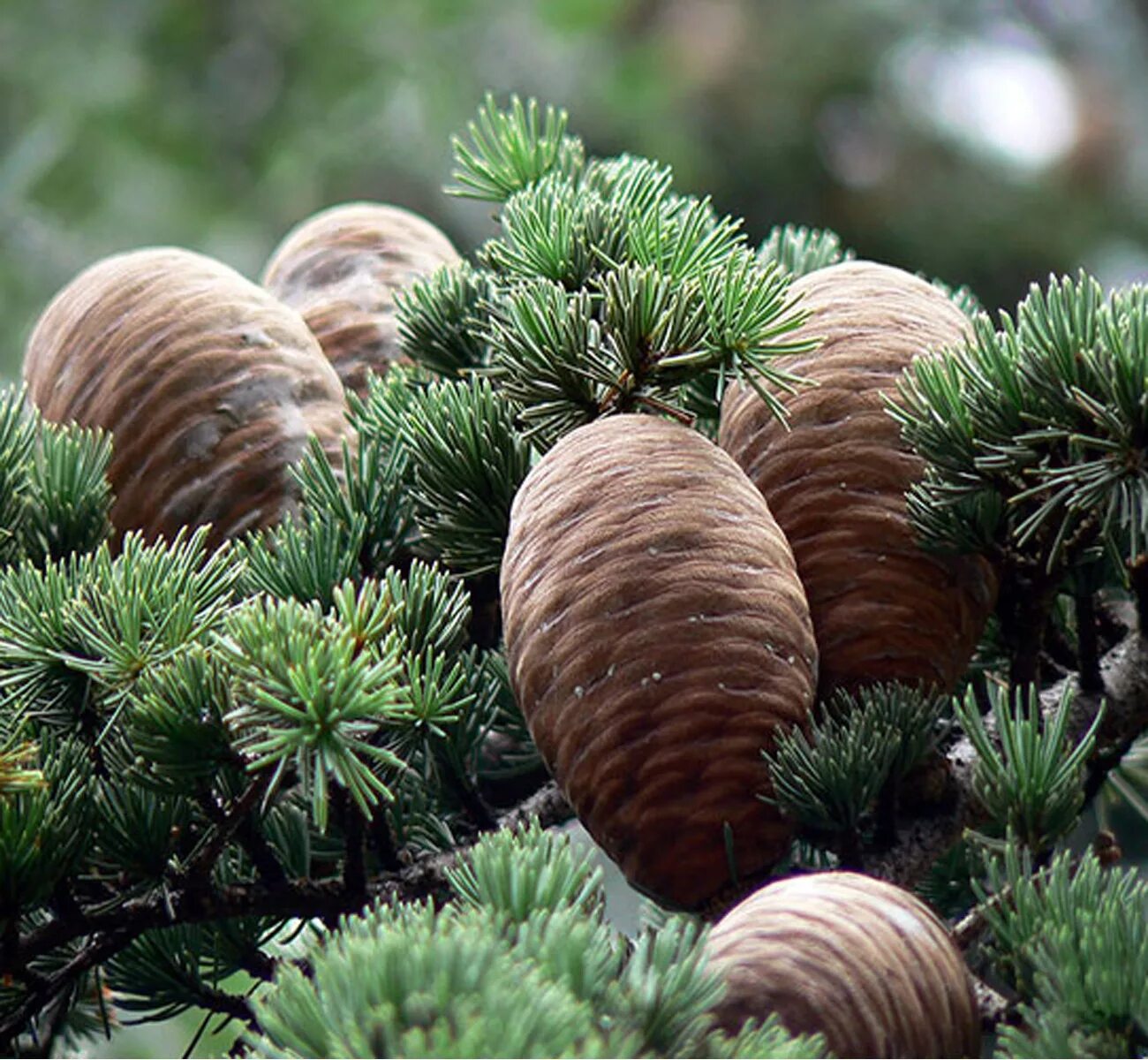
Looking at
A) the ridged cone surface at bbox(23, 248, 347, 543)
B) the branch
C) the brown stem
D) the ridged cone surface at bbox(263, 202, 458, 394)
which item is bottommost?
the branch

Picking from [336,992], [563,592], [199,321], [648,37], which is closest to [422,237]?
[199,321]

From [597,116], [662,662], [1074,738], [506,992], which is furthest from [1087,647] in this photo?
[597,116]

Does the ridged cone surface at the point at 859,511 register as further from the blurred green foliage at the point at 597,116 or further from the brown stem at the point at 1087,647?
the blurred green foliage at the point at 597,116

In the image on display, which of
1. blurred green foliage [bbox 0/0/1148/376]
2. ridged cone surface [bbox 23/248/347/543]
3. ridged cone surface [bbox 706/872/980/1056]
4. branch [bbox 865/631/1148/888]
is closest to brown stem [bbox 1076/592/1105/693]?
branch [bbox 865/631/1148/888]

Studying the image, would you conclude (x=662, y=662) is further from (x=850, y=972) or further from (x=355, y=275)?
(x=355, y=275)

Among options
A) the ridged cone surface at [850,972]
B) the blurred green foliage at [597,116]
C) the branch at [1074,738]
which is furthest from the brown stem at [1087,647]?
the blurred green foliage at [597,116]

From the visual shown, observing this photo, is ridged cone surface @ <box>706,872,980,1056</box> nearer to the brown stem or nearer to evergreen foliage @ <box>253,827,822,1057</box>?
evergreen foliage @ <box>253,827,822,1057</box>
